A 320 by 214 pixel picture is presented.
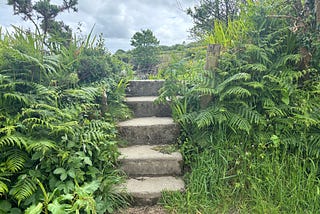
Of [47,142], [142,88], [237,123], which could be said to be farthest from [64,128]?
[142,88]

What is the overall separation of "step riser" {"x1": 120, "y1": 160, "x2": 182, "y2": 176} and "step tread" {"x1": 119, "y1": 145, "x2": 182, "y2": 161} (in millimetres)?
39

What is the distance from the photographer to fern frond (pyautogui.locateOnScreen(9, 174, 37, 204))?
58.2 inches

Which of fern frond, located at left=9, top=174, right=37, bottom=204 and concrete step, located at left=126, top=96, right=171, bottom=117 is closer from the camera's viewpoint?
fern frond, located at left=9, top=174, right=37, bottom=204

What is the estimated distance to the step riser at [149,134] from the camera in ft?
8.86

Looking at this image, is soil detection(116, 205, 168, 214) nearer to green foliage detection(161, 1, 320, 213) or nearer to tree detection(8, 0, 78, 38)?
green foliage detection(161, 1, 320, 213)

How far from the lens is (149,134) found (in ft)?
8.91

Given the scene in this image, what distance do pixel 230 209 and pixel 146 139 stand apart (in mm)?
1202

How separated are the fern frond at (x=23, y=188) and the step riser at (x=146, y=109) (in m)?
1.78

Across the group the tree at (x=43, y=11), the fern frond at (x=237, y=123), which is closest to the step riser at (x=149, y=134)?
the fern frond at (x=237, y=123)

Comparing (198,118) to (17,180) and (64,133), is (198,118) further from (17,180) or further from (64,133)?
(17,180)

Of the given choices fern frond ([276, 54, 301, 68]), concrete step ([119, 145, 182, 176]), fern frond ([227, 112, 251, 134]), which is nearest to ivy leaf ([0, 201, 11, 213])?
concrete step ([119, 145, 182, 176])

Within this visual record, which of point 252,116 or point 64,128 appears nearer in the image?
point 64,128

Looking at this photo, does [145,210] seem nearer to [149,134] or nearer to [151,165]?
[151,165]

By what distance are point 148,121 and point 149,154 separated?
591 millimetres
